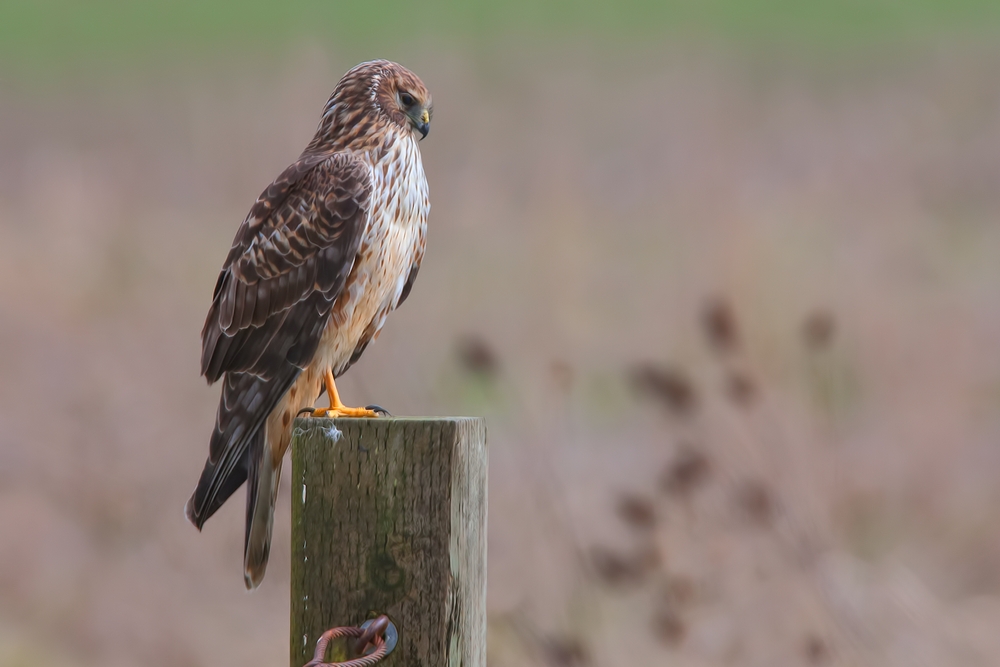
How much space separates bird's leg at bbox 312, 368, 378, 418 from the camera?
2.84m

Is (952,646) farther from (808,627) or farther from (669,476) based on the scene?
(669,476)

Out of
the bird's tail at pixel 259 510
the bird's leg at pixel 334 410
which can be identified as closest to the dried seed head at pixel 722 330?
the bird's leg at pixel 334 410

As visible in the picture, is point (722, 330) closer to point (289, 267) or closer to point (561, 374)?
point (561, 374)

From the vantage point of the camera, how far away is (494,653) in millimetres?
4336

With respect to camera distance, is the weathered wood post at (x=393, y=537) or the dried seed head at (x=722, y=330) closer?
the weathered wood post at (x=393, y=537)

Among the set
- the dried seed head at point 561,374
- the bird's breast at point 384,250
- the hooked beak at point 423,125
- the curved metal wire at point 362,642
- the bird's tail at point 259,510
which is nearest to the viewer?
the curved metal wire at point 362,642

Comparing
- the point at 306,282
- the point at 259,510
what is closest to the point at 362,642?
the point at 259,510

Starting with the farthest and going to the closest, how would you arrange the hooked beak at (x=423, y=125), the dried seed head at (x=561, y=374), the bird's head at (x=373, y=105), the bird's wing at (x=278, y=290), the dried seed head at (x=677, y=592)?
1. the dried seed head at (x=561, y=374)
2. the dried seed head at (x=677, y=592)
3. the hooked beak at (x=423, y=125)
4. the bird's head at (x=373, y=105)
5. the bird's wing at (x=278, y=290)

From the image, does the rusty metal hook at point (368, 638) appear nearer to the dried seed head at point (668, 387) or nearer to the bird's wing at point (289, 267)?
the bird's wing at point (289, 267)

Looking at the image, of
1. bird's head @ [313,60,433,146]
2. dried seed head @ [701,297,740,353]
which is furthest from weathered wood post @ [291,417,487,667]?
dried seed head @ [701,297,740,353]

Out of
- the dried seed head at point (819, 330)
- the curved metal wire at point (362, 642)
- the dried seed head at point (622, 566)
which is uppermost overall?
the dried seed head at point (819, 330)

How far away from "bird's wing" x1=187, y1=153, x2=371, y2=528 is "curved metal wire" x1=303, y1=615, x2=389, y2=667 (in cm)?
114

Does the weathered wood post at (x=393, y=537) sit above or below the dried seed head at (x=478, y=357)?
below

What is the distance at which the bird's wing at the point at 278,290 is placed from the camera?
299 cm
